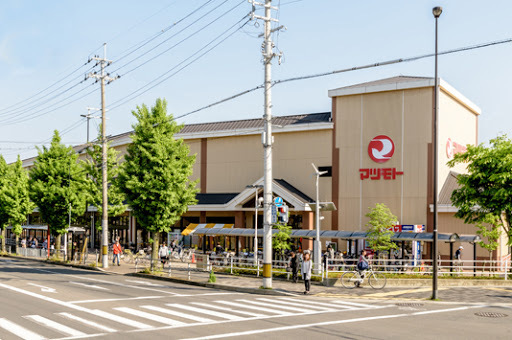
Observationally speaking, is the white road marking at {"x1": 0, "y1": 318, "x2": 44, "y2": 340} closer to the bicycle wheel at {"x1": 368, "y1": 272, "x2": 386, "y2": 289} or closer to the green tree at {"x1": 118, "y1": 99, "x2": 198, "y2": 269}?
the bicycle wheel at {"x1": 368, "y1": 272, "x2": 386, "y2": 289}

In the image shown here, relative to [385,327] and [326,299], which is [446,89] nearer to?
[326,299]

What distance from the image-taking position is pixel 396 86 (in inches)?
1594

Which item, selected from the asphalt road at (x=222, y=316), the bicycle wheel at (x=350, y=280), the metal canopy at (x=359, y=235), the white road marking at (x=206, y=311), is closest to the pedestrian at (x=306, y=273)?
the asphalt road at (x=222, y=316)

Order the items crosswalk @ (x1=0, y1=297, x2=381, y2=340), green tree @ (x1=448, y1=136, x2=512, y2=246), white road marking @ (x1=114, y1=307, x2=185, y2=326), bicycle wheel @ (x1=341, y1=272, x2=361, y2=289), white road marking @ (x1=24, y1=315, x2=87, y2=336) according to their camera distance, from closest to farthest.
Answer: white road marking @ (x1=24, y1=315, x2=87, y2=336), crosswalk @ (x1=0, y1=297, x2=381, y2=340), white road marking @ (x1=114, y1=307, x2=185, y2=326), bicycle wheel @ (x1=341, y1=272, x2=361, y2=289), green tree @ (x1=448, y1=136, x2=512, y2=246)

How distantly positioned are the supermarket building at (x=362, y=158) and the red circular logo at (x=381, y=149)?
8 cm

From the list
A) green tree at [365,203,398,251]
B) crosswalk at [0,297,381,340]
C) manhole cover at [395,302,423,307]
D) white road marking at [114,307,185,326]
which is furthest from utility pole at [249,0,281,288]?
green tree at [365,203,398,251]

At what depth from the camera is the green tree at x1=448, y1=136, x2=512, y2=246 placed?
2866cm

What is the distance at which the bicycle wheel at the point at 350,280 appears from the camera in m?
25.2

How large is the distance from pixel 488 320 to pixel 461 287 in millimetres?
10832

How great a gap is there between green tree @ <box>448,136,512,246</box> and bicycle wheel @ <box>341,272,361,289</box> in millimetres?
8941

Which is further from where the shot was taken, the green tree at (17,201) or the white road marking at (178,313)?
the green tree at (17,201)

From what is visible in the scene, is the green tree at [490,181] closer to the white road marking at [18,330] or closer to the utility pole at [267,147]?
the utility pole at [267,147]

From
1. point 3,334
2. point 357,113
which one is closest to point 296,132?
point 357,113

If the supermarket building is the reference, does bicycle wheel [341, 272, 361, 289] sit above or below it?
below
